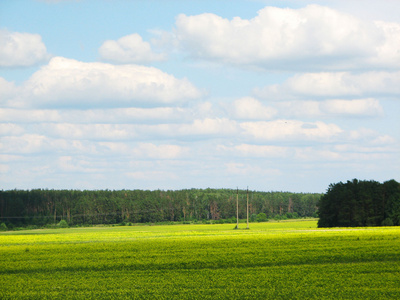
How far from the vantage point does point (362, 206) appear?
121188 millimetres

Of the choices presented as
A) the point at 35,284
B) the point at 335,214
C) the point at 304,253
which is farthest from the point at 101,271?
the point at 335,214

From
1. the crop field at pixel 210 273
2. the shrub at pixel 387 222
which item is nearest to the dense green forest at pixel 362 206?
the shrub at pixel 387 222

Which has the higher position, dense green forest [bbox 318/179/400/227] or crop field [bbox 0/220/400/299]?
dense green forest [bbox 318/179/400/227]

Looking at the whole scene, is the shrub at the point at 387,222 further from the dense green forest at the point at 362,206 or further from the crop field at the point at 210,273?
the crop field at the point at 210,273

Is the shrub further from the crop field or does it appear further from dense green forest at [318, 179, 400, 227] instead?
the crop field

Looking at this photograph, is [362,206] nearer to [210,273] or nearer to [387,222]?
[387,222]

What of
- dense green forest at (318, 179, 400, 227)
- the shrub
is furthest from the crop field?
dense green forest at (318, 179, 400, 227)

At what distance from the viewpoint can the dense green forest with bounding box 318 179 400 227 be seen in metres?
119

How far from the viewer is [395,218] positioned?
11844 centimetres

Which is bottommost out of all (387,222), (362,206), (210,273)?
(210,273)

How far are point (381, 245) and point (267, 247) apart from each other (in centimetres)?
1105

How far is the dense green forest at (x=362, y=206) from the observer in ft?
391

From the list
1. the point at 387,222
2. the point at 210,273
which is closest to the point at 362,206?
the point at 387,222

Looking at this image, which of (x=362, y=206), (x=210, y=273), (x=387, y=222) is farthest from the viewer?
(x=362, y=206)
